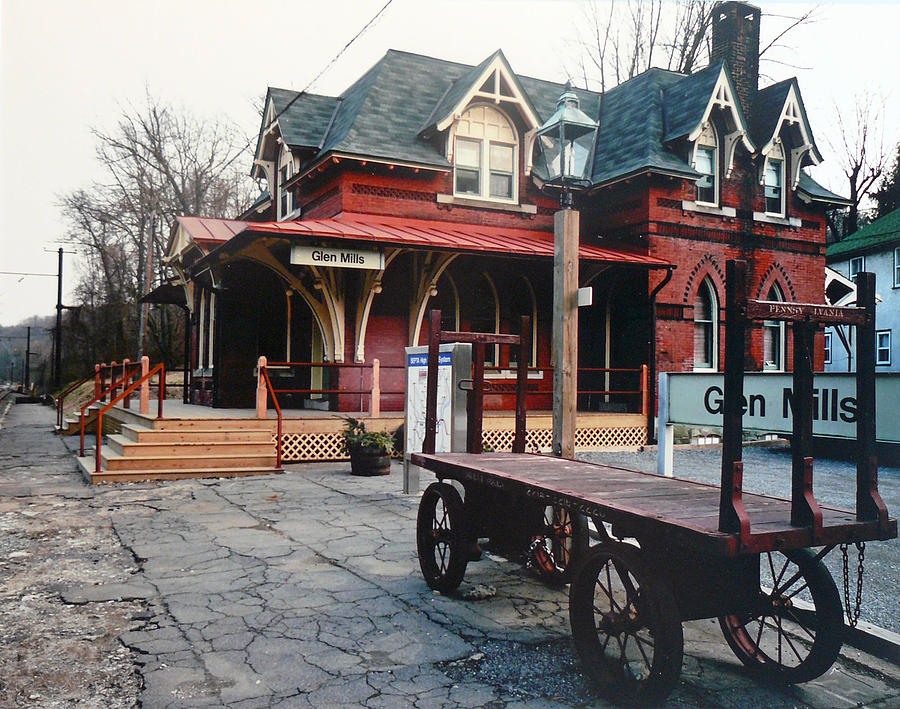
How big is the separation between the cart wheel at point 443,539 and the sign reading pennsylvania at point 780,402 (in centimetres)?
210

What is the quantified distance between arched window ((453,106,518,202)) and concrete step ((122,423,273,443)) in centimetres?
771

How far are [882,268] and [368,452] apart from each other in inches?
1213

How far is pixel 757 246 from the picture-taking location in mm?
19078

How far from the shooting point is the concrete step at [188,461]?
37.5 feet

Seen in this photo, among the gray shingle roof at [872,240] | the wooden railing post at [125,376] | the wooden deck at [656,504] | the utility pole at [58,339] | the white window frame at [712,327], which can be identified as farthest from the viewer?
the utility pole at [58,339]

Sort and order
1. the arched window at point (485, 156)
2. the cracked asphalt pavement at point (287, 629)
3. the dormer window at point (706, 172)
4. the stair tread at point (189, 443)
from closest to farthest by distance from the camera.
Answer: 1. the cracked asphalt pavement at point (287, 629)
2. the stair tread at point (189, 443)
3. the arched window at point (485, 156)
4. the dormer window at point (706, 172)

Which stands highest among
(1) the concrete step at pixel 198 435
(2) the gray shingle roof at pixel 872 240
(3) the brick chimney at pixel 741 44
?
Answer: (3) the brick chimney at pixel 741 44

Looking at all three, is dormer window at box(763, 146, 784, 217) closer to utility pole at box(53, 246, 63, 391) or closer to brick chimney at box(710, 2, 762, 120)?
brick chimney at box(710, 2, 762, 120)

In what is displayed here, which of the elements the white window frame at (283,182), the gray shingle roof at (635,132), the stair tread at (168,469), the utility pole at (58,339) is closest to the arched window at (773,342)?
the gray shingle roof at (635,132)

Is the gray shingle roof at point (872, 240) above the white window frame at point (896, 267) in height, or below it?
above

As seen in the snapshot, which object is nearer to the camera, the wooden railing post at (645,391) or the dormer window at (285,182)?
the wooden railing post at (645,391)

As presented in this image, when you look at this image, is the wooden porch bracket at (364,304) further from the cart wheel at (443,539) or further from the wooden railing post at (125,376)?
the cart wheel at (443,539)

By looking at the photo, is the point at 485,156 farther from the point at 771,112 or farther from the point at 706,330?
the point at 771,112

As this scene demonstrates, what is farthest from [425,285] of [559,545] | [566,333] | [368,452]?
[559,545]
